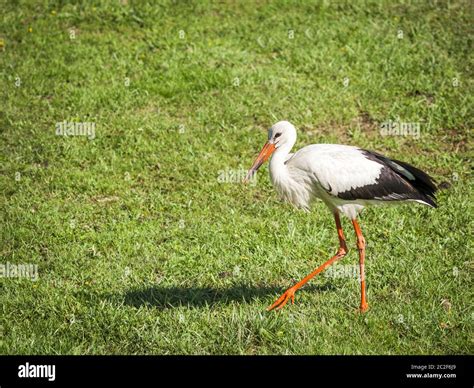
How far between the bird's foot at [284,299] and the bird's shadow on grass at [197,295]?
0.22 m

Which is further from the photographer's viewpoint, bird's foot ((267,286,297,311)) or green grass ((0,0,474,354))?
bird's foot ((267,286,297,311))

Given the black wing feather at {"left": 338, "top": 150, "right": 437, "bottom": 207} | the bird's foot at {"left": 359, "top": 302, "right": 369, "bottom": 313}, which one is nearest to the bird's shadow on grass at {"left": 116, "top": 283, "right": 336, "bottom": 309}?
the bird's foot at {"left": 359, "top": 302, "right": 369, "bottom": 313}

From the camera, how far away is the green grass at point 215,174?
6141 mm

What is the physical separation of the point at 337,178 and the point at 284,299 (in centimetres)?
114

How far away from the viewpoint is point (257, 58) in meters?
10.8

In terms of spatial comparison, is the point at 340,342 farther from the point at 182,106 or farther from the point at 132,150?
the point at 182,106

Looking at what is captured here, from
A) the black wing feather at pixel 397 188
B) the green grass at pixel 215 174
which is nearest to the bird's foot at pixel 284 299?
the green grass at pixel 215 174

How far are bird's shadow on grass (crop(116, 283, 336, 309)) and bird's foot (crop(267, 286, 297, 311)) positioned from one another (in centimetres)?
22

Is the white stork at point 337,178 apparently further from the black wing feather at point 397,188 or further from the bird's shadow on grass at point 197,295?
the bird's shadow on grass at point 197,295

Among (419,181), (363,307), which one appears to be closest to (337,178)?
(419,181)

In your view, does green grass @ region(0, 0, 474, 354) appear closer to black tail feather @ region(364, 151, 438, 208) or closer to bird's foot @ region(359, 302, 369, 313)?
bird's foot @ region(359, 302, 369, 313)

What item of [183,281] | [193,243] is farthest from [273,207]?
[183,281]

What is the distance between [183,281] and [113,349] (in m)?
1.20

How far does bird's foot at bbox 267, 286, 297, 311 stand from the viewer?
6.30m
